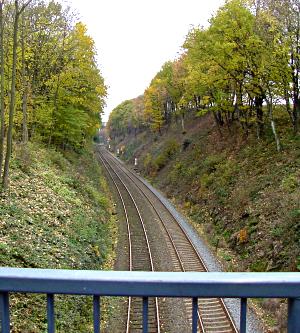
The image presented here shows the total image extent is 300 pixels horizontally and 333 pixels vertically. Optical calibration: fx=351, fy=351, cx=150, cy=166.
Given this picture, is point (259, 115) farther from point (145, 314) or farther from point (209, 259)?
point (145, 314)

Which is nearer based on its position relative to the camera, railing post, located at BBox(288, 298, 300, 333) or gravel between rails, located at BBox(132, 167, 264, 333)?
railing post, located at BBox(288, 298, 300, 333)

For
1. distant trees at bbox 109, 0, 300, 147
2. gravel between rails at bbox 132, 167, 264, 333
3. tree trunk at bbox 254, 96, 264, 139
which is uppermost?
→ distant trees at bbox 109, 0, 300, 147

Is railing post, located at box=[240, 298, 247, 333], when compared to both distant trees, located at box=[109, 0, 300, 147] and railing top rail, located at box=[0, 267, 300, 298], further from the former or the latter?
distant trees, located at box=[109, 0, 300, 147]

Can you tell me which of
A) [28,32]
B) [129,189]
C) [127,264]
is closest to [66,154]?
[129,189]

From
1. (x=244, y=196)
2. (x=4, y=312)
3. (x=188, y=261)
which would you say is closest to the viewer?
(x=4, y=312)

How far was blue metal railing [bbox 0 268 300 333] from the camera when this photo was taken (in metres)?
1.93

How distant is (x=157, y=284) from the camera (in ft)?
6.39

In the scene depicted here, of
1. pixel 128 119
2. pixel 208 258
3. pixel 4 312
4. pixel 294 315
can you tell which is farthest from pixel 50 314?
pixel 128 119

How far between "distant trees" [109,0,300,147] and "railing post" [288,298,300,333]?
21398mm

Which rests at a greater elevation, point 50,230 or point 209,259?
point 50,230

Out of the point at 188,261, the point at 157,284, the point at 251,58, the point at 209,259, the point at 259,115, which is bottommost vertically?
the point at 209,259

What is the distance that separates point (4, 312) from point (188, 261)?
16.0m

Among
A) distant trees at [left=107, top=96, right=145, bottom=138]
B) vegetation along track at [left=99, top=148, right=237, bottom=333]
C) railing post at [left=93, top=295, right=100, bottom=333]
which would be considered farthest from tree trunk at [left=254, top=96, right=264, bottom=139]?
distant trees at [left=107, top=96, right=145, bottom=138]

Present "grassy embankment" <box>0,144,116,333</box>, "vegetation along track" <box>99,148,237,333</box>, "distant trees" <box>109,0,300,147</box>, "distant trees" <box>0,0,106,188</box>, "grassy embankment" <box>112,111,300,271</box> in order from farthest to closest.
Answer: "distant trees" <box>0,0,106,188</box>
"distant trees" <box>109,0,300,147</box>
"grassy embankment" <box>112,111,300,271</box>
"vegetation along track" <box>99,148,237,333</box>
"grassy embankment" <box>0,144,116,333</box>
